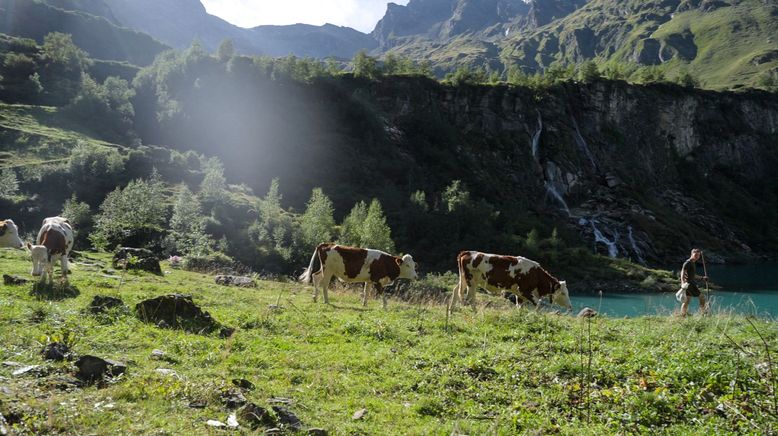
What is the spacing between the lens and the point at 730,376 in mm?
7531

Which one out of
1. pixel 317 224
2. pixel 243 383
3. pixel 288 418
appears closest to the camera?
pixel 288 418

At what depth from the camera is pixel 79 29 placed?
545ft

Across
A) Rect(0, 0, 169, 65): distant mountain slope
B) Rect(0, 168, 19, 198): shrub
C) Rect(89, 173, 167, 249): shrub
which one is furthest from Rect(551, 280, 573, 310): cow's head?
Rect(0, 0, 169, 65): distant mountain slope

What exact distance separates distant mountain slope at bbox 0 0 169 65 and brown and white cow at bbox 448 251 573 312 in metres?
180

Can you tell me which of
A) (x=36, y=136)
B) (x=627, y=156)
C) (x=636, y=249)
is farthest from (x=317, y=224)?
(x=627, y=156)

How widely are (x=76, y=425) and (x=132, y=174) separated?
65.3m

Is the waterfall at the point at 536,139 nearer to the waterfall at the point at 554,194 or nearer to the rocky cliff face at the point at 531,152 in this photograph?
the rocky cliff face at the point at 531,152

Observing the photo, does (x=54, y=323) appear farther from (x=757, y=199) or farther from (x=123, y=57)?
(x=123, y=57)

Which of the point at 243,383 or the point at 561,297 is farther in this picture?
the point at 561,297

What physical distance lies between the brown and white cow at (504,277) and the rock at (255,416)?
1155cm

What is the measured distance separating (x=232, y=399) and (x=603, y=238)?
8898cm

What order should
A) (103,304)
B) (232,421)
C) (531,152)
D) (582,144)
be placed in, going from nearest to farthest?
(232,421) → (103,304) → (531,152) → (582,144)

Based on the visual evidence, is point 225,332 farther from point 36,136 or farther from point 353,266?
point 36,136

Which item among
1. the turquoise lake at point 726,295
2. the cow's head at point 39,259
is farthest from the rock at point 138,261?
the turquoise lake at point 726,295
